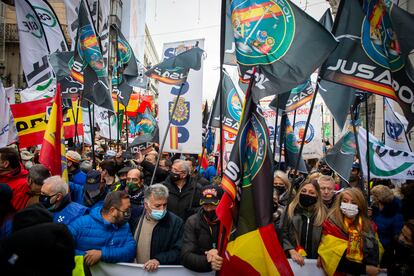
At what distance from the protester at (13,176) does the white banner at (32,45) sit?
3539 mm

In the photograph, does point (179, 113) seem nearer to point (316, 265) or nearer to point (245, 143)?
point (245, 143)

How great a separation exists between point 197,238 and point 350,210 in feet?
4.96

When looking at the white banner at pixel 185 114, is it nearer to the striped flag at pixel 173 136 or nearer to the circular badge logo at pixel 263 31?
the striped flag at pixel 173 136

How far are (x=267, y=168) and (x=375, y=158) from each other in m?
4.37

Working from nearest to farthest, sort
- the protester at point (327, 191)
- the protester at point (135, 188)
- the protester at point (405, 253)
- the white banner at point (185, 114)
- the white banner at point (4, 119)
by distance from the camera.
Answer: the protester at point (405, 253)
the protester at point (327, 191)
the protester at point (135, 188)
the white banner at point (4, 119)
the white banner at point (185, 114)

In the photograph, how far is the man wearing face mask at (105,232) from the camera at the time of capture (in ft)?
12.5

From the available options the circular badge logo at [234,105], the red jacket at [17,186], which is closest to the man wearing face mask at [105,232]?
the red jacket at [17,186]

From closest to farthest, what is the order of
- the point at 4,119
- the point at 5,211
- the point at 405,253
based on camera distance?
the point at 5,211
the point at 405,253
the point at 4,119

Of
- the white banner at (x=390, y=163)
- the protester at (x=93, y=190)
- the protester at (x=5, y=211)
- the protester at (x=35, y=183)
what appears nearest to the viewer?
the protester at (x=5, y=211)

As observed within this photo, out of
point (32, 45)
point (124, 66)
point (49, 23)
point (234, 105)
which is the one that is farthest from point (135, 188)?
point (124, 66)

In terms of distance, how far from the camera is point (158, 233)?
4.14 m

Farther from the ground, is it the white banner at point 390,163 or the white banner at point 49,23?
the white banner at point 49,23

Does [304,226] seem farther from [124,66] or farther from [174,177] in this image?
[124,66]

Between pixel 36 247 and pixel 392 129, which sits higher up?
pixel 392 129
